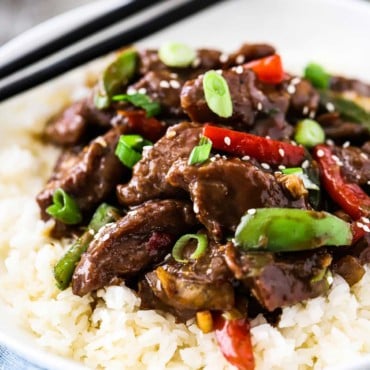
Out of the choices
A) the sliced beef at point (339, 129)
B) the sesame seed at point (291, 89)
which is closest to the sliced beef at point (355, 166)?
the sliced beef at point (339, 129)

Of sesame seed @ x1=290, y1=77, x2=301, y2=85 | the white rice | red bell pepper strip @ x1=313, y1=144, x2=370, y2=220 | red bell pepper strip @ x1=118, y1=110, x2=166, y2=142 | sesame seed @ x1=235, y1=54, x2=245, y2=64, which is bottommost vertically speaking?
the white rice

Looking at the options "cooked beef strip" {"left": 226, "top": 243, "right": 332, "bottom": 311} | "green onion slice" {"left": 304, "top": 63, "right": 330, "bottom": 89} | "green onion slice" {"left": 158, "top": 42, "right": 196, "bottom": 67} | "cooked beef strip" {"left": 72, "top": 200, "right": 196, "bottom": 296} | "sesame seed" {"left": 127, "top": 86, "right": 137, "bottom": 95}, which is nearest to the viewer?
"cooked beef strip" {"left": 226, "top": 243, "right": 332, "bottom": 311}

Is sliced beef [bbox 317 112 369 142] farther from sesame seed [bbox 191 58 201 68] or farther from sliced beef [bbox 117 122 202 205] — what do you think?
sliced beef [bbox 117 122 202 205]

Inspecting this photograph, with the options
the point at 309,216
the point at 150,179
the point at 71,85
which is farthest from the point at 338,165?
the point at 71,85

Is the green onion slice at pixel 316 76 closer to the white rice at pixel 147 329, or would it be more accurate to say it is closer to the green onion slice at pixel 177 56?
the green onion slice at pixel 177 56

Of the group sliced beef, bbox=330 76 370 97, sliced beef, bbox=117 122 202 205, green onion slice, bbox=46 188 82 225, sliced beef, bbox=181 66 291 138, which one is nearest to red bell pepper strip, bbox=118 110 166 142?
sliced beef, bbox=181 66 291 138
